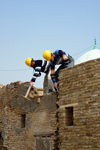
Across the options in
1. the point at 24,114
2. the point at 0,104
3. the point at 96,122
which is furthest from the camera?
the point at 0,104

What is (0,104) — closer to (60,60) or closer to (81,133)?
(60,60)

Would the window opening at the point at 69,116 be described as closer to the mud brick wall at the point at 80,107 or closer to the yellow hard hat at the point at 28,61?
the mud brick wall at the point at 80,107

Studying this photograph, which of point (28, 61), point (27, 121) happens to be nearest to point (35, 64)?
point (28, 61)

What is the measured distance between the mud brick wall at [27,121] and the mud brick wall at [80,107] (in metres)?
0.61

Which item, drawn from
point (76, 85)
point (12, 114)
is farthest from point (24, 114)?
point (76, 85)

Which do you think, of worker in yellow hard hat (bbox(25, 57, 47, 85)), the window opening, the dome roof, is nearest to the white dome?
the dome roof

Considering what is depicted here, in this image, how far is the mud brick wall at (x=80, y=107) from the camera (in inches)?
307

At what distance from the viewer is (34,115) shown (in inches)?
408

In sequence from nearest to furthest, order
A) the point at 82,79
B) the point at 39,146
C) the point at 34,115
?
1. the point at 82,79
2. the point at 39,146
3. the point at 34,115

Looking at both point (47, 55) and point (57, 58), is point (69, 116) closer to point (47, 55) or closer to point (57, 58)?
point (57, 58)

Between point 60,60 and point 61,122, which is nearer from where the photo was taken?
point 61,122

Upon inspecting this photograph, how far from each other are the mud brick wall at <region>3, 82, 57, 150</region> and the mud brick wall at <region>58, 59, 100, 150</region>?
0.61 m

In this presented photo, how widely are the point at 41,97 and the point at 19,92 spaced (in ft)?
5.34

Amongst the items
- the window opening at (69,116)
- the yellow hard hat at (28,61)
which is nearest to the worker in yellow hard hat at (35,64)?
the yellow hard hat at (28,61)
